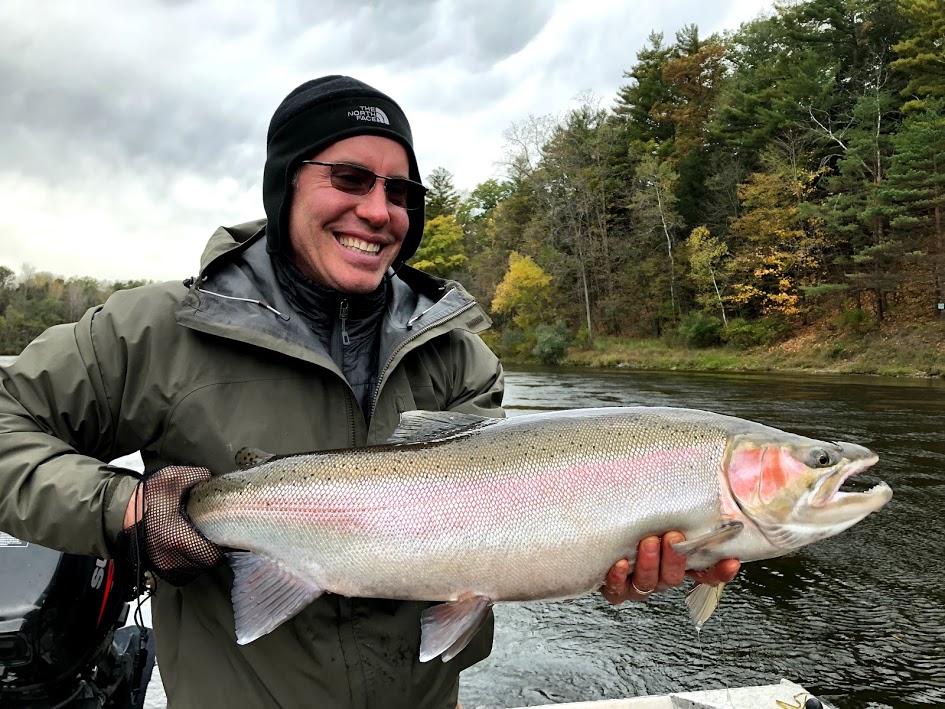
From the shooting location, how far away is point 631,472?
2.22 meters

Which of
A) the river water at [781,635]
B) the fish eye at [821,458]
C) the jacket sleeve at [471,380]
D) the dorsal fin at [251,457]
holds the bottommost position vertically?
the river water at [781,635]

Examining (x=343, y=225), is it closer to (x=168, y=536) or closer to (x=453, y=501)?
(x=453, y=501)

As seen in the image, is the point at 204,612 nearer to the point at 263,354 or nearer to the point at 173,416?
the point at 173,416

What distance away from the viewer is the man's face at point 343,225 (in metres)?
2.35

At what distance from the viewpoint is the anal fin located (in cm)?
197

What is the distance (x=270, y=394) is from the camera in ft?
7.06

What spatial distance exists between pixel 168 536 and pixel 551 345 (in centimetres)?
3825

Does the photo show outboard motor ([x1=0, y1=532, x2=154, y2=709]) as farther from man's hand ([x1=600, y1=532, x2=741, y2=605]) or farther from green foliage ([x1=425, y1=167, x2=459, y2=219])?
green foliage ([x1=425, y1=167, x2=459, y2=219])

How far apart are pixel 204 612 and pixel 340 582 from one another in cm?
47

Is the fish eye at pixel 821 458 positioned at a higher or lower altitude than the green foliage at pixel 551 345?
higher

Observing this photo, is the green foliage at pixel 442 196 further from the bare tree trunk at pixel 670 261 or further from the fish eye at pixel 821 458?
the fish eye at pixel 821 458

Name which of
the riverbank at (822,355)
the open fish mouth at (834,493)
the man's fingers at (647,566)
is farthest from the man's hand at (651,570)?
the riverbank at (822,355)

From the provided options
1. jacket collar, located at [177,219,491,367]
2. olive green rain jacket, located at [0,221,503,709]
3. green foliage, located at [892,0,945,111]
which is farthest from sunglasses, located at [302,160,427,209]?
green foliage, located at [892,0,945,111]

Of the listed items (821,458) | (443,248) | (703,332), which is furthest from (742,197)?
(821,458)
